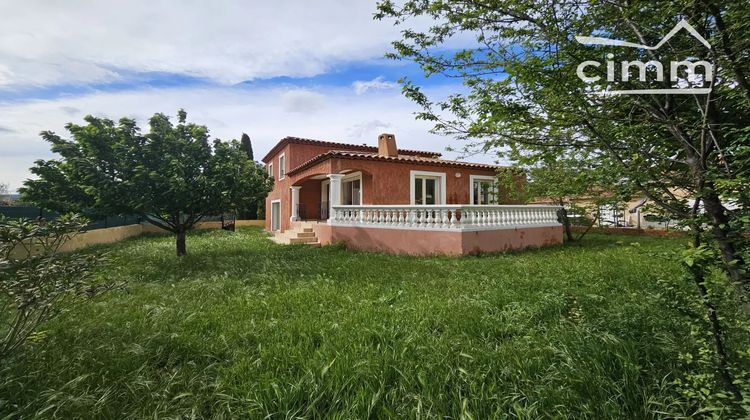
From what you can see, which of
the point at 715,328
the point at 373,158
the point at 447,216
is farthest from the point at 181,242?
the point at 715,328

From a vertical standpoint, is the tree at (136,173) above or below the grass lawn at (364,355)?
above

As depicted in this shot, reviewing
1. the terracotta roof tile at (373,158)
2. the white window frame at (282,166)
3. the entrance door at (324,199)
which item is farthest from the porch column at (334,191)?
the white window frame at (282,166)

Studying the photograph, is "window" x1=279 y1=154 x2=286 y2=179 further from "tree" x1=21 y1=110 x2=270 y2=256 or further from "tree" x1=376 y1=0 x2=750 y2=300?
"tree" x1=376 y1=0 x2=750 y2=300

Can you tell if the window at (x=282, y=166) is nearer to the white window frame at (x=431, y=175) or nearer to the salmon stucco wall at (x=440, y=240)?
the salmon stucco wall at (x=440, y=240)

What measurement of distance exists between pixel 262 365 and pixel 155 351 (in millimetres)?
1244

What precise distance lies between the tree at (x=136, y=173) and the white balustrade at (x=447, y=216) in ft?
13.2

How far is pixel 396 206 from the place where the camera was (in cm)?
1045

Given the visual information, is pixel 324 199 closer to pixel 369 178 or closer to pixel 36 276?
pixel 369 178

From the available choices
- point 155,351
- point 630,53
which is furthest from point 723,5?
point 155,351

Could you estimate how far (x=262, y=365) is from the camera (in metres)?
2.88

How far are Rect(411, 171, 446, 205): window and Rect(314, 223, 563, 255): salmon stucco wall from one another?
381cm

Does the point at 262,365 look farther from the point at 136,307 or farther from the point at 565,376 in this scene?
the point at 136,307

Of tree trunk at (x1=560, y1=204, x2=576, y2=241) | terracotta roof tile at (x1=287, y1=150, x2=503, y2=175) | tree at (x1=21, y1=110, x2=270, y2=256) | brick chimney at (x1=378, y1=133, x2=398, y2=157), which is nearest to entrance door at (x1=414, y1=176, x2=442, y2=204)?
terracotta roof tile at (x1=287, y1=150, x2=503, y2=175)

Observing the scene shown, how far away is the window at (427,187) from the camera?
14.3 m
